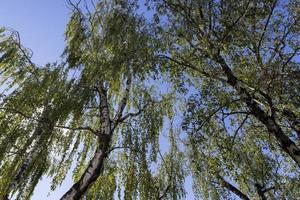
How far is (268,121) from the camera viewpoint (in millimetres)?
7996

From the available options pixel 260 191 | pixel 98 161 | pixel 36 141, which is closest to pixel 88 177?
pixel 98 161

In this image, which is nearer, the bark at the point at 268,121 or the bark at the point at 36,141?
the bark at the point at 268,121

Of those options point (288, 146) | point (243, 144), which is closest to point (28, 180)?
point (288, 146)

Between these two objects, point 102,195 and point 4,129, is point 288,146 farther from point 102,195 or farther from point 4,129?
point 4,129

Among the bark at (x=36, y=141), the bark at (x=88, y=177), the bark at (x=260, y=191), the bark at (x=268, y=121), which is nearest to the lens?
the bark at (x=268, y=121)

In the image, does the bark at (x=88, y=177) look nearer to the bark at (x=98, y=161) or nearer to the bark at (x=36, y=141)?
the bark at (x=98, y=161)

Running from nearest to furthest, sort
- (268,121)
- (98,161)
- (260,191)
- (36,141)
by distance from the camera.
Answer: (268,121) → (98,161) → (36,141) → (260,191)

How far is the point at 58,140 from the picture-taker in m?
8.57

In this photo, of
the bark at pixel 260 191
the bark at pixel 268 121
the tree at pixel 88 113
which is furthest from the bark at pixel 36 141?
the bark at pixel 260 191

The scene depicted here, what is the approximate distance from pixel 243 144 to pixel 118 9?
7.81m

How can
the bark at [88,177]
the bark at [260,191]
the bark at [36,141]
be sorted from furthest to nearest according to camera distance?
the bark at [260,191]
the bark at [36,141]
the bark at [88,177]

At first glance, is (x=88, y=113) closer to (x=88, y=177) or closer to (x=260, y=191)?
(x=88, y=177)

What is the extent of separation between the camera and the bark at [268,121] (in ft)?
24.2

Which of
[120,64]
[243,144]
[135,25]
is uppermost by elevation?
[135,25]
